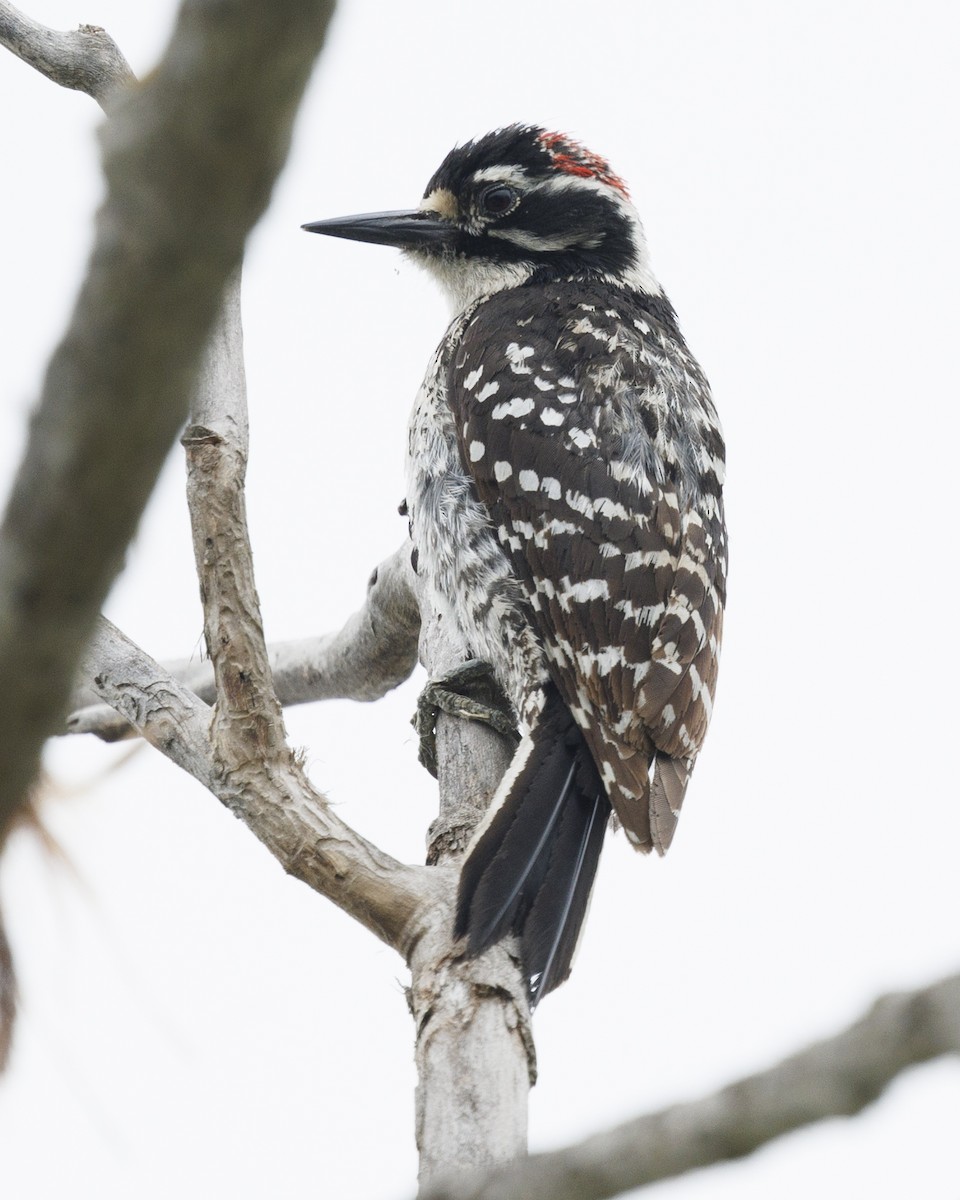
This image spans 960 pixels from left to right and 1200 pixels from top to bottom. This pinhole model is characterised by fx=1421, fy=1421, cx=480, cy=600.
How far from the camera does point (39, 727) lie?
0.96 m

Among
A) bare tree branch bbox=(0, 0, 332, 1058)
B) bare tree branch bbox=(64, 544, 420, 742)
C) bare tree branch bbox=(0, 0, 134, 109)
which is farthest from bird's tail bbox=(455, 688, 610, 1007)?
bare tree branch bbox=(0, 0, 134, 109)

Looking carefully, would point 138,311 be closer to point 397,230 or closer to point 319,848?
point 319,848

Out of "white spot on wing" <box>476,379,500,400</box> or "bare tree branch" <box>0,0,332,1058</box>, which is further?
"white spot on wing" <box>476,379,500,400</box>

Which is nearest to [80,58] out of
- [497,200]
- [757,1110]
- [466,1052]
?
[497,200]

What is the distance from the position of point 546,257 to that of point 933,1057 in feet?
13.0

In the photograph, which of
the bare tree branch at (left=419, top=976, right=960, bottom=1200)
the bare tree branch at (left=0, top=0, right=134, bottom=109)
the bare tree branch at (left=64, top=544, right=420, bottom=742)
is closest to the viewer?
the bare tree branch at (left=419, top=976, right=960, bottom=1200)

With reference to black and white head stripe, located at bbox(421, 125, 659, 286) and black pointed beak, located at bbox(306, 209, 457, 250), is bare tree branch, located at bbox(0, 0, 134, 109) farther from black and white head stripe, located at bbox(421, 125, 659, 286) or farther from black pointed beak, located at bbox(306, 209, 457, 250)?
black and white head stripe, located at bbox(421, 125, 659, 286)

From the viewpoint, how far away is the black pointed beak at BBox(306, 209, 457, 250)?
174 inches

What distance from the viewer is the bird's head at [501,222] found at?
4.47m

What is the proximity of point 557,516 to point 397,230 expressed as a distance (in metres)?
1.35

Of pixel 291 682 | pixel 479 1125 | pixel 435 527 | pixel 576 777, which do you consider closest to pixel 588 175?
pixel 435 527

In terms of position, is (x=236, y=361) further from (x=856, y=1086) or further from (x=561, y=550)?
(x=856, y=1086)

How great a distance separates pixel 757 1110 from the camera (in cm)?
92

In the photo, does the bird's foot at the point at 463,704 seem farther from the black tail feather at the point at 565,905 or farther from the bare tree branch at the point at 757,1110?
the bare tree branch at the point at 757,1110
